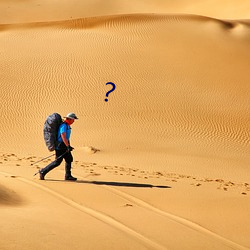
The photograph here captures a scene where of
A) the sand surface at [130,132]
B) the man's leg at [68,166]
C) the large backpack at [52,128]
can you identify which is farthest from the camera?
the man's leg at [68,166]

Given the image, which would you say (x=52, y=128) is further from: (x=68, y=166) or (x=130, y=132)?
(x=130, y=132)

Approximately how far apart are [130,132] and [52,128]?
770cm

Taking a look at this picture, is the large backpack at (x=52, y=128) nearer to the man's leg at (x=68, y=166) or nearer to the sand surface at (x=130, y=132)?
the man's leg at (x=68, y=166)

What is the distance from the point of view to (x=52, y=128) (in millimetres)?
9141

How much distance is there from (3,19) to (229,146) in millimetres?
32123

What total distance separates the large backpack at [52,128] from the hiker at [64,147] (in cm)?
7

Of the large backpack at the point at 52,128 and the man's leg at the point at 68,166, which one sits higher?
the large backpack at the point at 52,128

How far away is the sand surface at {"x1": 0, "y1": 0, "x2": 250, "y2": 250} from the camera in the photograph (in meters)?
6.36

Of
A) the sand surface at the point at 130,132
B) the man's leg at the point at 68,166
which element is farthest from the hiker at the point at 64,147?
the sand surface at the point at 130,132

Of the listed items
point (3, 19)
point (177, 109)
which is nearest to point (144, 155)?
point (177, 109)

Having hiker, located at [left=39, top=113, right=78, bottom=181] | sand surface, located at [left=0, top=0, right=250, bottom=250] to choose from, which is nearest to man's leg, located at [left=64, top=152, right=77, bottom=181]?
hiker, located at [left=39, top=113, right=78, bottom=181]

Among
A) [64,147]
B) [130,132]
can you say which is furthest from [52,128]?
[130,132]

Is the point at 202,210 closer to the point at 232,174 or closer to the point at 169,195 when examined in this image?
the point at 169,195

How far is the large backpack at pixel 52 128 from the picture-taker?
29.9 ft
